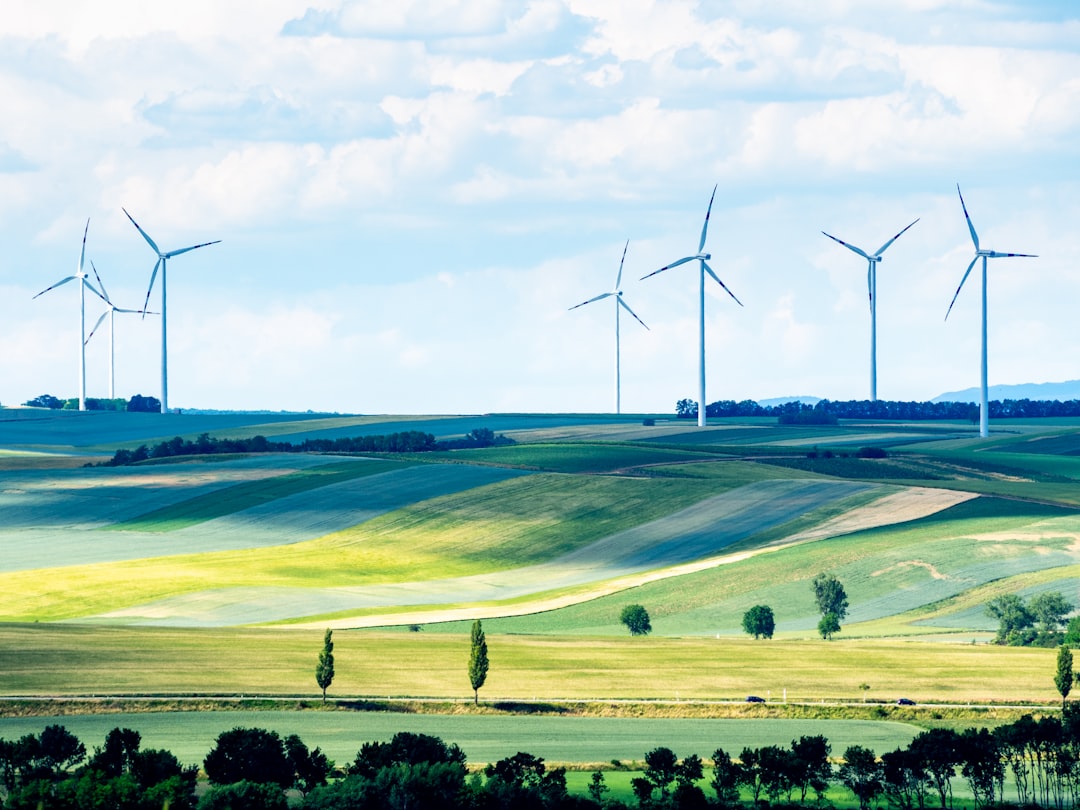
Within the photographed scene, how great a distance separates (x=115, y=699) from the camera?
82.6 metres

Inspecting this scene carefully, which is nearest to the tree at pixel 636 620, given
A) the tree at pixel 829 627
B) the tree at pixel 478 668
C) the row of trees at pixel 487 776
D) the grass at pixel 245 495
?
the tree at pixel 829 627

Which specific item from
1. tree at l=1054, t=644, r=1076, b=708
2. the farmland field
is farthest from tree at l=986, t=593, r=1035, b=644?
tree at l=1054, t=644, r=1076, b=708

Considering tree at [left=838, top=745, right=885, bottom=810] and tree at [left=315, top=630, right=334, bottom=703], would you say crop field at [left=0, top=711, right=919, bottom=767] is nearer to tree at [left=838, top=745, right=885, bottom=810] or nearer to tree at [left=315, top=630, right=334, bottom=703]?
tree at [left=315, top=630, right=334, bottom=703]

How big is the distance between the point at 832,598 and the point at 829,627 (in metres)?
5.44

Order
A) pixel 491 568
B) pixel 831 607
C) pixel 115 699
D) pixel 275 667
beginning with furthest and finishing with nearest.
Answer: pixel 491 568, pixel 831 607, pixel 275 667, pixel 115 699

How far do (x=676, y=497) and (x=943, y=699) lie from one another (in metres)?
68.9

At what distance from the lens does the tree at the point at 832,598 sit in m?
116

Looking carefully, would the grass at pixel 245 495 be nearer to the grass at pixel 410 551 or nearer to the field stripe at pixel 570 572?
the grass at pixel 410 551

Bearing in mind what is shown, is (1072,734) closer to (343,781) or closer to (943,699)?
(943,699)

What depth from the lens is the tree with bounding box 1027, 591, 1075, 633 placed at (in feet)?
363

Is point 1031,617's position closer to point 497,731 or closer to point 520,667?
point 520,667

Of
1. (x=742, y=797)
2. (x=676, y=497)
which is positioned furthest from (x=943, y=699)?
(x=676, y=497)

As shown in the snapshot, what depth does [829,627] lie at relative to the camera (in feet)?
366

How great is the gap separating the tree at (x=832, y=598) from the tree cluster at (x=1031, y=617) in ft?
30.3
